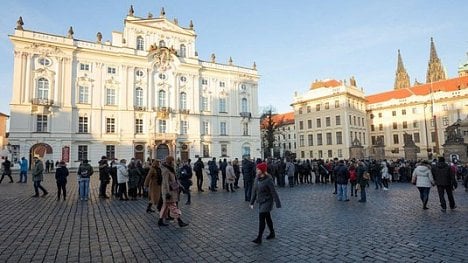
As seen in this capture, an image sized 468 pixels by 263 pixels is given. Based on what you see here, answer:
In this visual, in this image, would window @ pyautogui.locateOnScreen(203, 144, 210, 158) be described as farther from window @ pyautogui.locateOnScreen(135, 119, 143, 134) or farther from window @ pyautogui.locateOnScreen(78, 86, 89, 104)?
window @ pyautogui.locateOnScreen(78, 86, 89, 104)

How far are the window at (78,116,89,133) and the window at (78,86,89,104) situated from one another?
2.35 m

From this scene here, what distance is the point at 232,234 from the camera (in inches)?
282

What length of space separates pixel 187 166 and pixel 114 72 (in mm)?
34745

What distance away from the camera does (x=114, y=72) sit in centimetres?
4316

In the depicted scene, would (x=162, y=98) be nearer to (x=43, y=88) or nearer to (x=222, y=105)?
(x=222, y=105)

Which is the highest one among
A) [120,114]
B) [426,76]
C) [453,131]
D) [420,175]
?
[426,76]

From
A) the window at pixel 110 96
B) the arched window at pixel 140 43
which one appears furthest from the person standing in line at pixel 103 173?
the arched window at pixel 140 43

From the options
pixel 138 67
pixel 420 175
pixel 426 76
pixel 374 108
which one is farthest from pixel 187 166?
pixel 426 76

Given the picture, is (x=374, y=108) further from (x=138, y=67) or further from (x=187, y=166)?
(x=187, y=166)

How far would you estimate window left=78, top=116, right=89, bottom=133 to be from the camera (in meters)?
40.0

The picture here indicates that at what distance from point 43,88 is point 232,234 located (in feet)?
132

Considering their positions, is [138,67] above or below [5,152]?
above

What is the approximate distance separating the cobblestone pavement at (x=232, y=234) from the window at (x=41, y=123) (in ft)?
101

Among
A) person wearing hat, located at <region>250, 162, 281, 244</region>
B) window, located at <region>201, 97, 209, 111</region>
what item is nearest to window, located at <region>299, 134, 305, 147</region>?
window, located at <region>201, 97, 209, 111</region>
